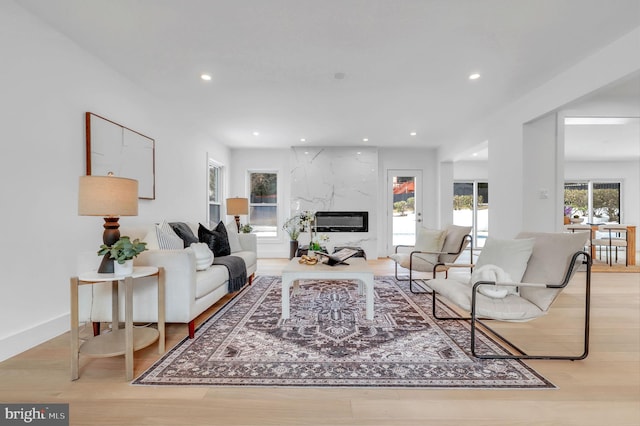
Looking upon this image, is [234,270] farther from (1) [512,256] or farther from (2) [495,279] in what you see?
(1) [512,256]

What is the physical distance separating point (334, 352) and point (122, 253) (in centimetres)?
159

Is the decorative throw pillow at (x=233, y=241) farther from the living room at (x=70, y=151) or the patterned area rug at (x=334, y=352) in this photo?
the patterned area rug at (x=334, y=352)

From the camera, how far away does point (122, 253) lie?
1960 millimetres

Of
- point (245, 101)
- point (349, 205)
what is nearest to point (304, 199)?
point (349, 205)

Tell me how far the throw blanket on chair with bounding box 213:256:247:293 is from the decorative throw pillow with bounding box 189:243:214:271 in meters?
0.29

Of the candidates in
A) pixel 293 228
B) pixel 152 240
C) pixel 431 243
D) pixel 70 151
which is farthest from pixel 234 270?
pixel 293 228

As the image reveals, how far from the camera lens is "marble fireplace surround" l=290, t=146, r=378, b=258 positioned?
262 inches

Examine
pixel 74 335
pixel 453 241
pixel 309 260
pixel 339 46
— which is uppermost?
pixel 339 46

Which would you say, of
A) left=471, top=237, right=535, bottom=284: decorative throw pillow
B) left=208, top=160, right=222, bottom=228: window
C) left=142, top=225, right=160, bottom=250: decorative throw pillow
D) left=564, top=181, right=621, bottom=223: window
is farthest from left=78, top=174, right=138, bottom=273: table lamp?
left=564, top=181, right=621, bottom=223: window

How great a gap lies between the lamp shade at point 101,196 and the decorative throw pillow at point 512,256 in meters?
2.84

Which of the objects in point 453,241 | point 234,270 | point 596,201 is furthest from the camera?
point 596,201

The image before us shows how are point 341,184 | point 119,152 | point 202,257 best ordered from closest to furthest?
point 202,257 < point 119,152 < point 341,184

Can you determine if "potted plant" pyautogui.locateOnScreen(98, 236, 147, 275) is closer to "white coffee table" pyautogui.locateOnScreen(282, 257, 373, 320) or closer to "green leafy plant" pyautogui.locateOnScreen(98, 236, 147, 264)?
"green leafy plant" pyautogui.locateOnScreen(98, 236, 147, 264)

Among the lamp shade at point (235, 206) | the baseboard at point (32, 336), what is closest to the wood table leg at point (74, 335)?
the baseboard at point (32, 336)
